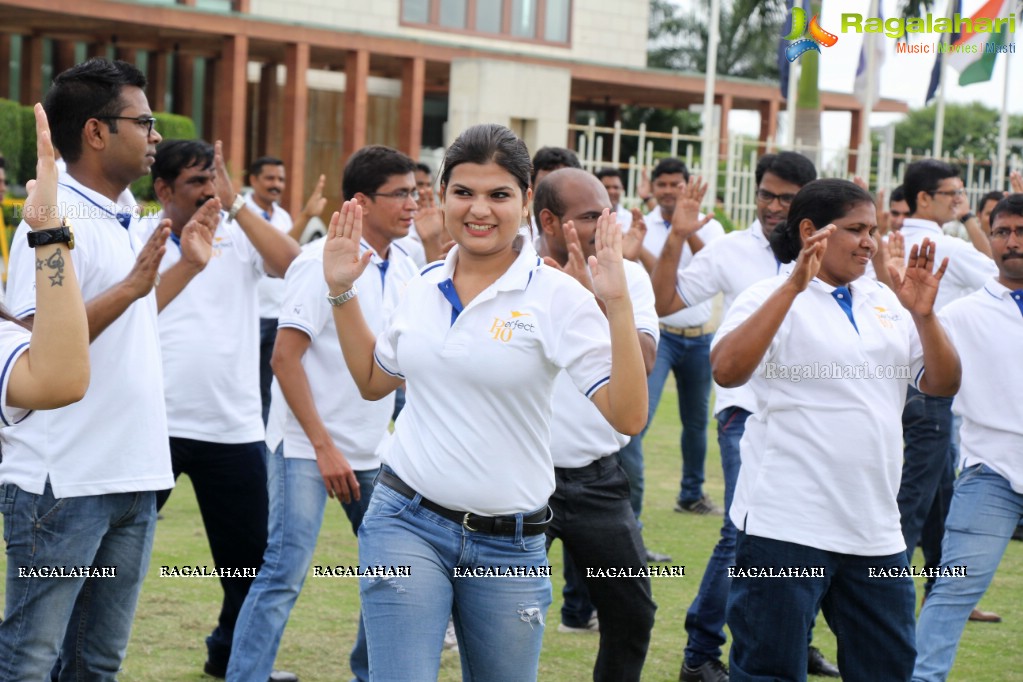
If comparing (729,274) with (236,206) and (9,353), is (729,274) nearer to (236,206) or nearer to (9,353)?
(236,206)

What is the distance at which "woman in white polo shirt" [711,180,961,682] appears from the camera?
4402 mm

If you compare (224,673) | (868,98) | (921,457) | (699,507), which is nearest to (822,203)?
(921,457)

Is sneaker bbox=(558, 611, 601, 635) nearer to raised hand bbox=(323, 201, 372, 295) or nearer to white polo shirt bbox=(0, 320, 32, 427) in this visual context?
raised hand bbox=(323, 201, 372, 295)

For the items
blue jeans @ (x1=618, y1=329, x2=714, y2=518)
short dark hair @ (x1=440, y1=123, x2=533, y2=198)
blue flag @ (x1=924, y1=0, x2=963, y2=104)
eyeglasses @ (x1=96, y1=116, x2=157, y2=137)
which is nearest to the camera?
short dark hair @ (x1=440, y1=123, x2=533, y2=198)

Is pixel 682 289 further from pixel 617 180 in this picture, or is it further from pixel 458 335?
pixel 617 180

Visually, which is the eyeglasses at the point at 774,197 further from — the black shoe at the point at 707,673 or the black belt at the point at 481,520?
the black belt at the point at 481,520

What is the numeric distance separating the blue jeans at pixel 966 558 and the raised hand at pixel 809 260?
174 cm

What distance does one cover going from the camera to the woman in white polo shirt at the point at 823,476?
4402 millimetres

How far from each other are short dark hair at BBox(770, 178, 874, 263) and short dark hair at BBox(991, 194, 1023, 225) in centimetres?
112

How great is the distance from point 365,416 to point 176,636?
5.51ft

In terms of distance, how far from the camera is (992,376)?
5.51 metres

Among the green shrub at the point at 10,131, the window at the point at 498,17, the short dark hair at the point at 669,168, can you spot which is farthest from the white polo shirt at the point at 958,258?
the window at the point at 498,17

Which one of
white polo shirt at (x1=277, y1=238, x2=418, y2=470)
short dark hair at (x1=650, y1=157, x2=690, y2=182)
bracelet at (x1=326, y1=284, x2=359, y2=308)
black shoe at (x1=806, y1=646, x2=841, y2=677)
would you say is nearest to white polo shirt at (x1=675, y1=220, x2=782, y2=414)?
black shoe at (x1=806, y1=646, x2=841, y2=677)

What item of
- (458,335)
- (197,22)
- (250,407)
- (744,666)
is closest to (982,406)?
(744,666)
